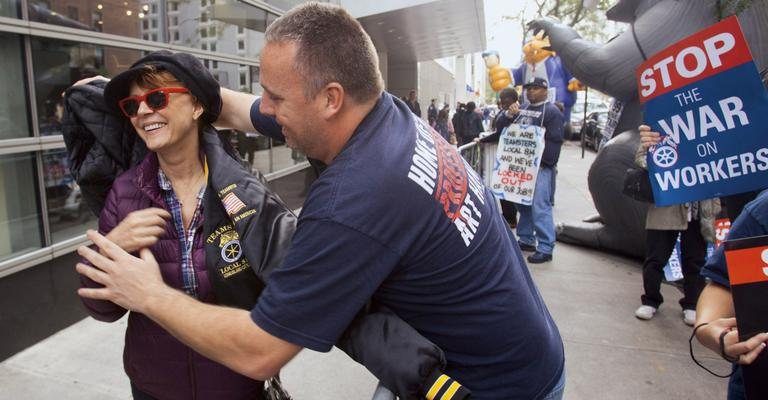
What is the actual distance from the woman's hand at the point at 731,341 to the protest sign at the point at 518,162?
4.52 metres

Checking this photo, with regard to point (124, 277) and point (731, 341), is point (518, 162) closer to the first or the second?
point (731, 341)

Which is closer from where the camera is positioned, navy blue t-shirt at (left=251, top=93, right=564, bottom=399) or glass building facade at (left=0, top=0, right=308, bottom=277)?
navy blue t-shirt at (left=251, top=93, right=564, bottom=399)

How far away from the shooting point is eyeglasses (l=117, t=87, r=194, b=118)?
185 centimetres

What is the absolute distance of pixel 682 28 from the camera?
16.2ft

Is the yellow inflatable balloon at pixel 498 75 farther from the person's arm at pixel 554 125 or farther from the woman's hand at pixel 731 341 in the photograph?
the woman's hand at pixel 731 341

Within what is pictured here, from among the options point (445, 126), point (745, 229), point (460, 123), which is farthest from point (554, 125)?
point (445, 126)

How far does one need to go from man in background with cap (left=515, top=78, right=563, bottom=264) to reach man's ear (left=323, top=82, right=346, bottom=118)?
500 cm

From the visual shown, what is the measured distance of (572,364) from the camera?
3781 mm

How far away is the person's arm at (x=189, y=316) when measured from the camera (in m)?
1.34

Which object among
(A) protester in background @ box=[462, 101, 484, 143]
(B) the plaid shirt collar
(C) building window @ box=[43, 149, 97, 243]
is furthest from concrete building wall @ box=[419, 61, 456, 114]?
(B) the plaid shirt collar

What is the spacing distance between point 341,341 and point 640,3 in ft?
17.3

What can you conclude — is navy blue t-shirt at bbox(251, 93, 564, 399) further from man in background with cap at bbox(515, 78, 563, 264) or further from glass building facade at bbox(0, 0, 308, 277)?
man in background with cap at bbox(515, 78, 563, 264)

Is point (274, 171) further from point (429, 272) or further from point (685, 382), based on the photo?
point (429, 272)

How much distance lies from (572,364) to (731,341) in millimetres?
2283
